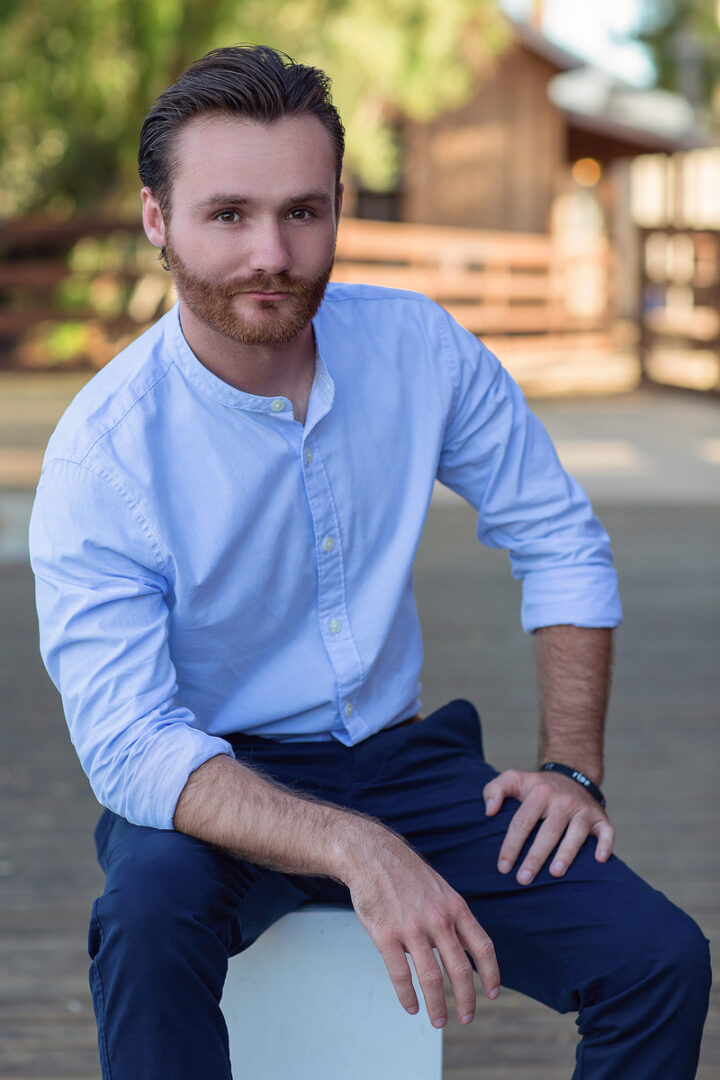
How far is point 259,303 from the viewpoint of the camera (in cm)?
194

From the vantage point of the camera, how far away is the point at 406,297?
2.28 meters

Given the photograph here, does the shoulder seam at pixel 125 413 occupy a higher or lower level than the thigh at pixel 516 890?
higher

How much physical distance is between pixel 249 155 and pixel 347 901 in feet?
3.33

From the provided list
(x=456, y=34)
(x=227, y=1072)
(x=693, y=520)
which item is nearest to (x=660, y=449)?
(x=693, y=520)

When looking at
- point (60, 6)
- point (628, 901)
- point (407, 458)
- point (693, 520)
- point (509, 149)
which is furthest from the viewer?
point (509, 149)

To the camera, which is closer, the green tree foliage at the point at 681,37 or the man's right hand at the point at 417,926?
the man's right hand at the point at 417,926

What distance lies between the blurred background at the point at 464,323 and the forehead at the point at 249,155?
4.82ft

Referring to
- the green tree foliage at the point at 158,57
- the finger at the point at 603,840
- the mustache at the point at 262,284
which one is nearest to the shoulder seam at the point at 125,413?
the mustache at the point at 262,284

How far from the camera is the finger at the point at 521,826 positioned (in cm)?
191

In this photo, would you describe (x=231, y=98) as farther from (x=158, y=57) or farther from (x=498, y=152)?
(x=498, y=152)

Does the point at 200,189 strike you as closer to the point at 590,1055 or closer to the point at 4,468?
the point at 590,1055

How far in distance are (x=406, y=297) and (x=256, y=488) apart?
46cm

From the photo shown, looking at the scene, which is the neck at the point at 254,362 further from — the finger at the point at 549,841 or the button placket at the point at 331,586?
the finger at the point at 549,841

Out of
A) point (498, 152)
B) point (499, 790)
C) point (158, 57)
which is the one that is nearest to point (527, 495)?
point (499, 790)
